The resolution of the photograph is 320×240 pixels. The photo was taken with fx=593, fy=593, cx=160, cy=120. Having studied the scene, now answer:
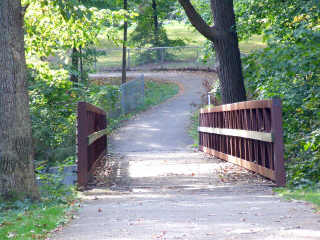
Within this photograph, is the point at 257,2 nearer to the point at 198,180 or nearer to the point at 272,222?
the point at 198,180

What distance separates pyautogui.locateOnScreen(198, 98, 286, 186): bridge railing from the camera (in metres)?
9.48

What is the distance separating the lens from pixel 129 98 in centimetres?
3114

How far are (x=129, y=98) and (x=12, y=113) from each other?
22.8m

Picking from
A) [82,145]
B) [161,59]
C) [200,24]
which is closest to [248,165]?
[82,145]

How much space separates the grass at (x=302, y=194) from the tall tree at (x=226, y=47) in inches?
257

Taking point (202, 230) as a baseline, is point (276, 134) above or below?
above

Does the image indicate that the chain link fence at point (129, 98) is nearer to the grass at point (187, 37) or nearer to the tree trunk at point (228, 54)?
the tree trunk at point (228, 54)

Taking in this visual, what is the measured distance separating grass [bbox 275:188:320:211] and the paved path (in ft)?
0.55

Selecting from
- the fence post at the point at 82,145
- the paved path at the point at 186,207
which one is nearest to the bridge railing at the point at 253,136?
the paved path at the point at 186,207

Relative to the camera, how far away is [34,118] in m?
16.3

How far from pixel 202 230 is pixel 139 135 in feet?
60.1

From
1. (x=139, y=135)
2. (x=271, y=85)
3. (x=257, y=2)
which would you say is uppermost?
(x=257, y=2)

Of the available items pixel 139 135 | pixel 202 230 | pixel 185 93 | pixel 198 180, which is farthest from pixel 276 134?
pixel 185 93

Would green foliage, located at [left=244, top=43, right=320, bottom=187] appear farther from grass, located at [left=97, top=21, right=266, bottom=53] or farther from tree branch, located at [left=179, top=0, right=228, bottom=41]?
grass, located at [left=97, top=21, right=266, bottom=53]
